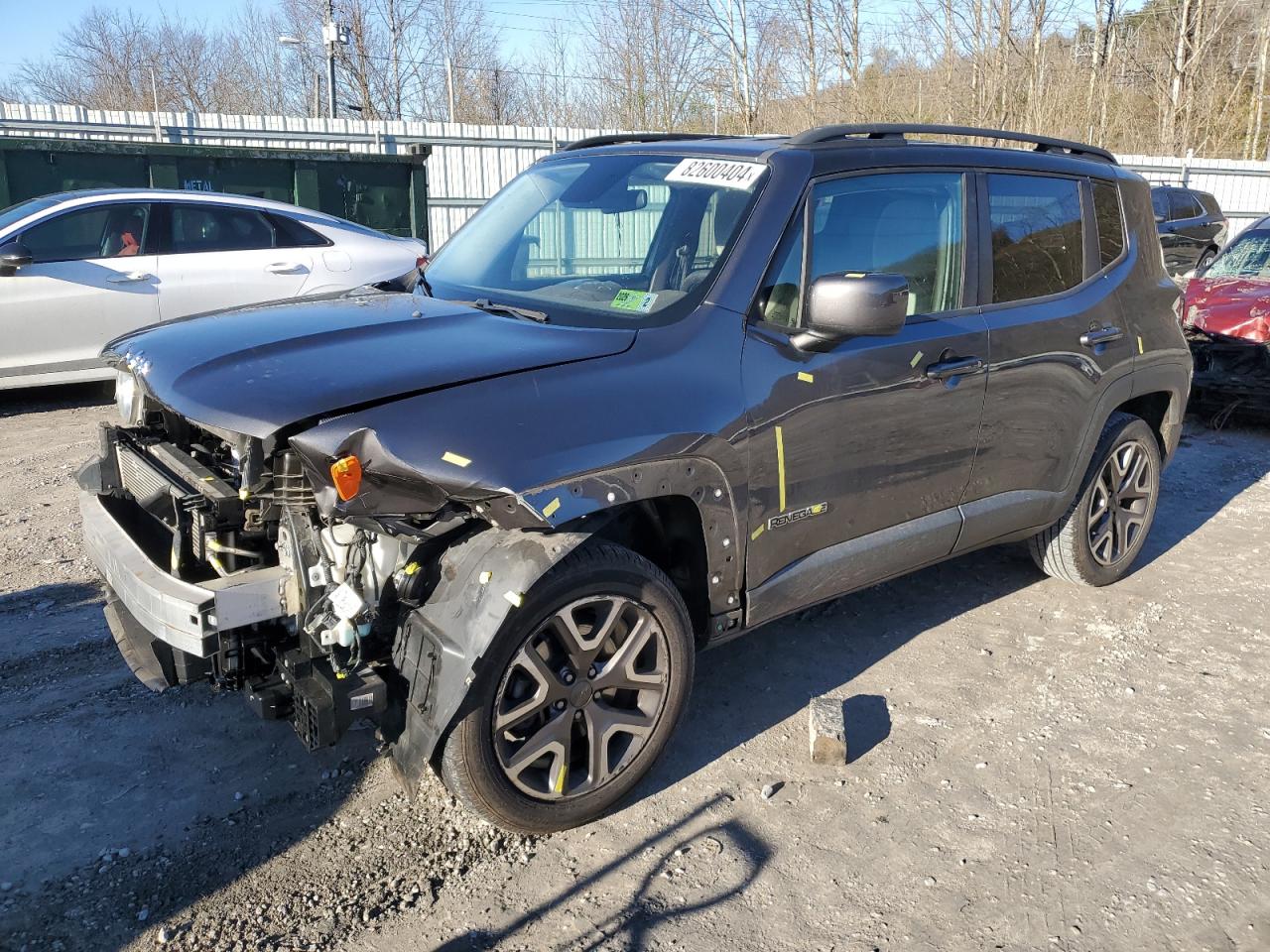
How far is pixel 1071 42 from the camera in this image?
22391 millimetres

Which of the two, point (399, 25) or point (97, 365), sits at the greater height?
point (399, 25)

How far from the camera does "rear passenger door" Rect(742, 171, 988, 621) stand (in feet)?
10.8

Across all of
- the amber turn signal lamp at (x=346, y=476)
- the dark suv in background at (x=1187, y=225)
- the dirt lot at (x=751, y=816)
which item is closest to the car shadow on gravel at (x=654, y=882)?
the dirt lot at (x=751, y=816)

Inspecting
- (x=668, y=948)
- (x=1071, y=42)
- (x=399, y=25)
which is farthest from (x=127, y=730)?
(x=399, y=25)

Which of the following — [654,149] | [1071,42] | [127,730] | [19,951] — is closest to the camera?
[19,951]

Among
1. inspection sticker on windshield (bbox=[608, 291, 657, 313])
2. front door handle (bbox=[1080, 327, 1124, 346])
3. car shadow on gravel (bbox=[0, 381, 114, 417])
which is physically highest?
inspection sticker on windshield (bbox=[608, 291, 657, 313])

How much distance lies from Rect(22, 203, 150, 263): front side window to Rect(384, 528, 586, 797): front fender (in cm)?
642

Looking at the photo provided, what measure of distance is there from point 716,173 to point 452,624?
183cm

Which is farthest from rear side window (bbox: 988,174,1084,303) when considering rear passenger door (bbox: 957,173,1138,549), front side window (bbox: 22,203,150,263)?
front side window (bbox: 22,203,150,263)

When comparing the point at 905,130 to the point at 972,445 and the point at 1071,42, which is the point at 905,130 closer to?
the point at 972,445

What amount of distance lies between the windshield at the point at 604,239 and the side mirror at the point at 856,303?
0.37 metres

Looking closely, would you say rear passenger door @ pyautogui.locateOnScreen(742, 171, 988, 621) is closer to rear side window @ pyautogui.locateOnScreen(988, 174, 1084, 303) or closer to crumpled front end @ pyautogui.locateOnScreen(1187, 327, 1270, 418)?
rear side window @ pyautogui.locateOnScreen(988, 174, 1084, 303)

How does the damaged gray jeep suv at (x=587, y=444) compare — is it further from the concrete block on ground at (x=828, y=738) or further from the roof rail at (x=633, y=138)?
the concrete block on ground at (x=828, y=738)

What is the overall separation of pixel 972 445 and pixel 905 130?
4.14 ft
